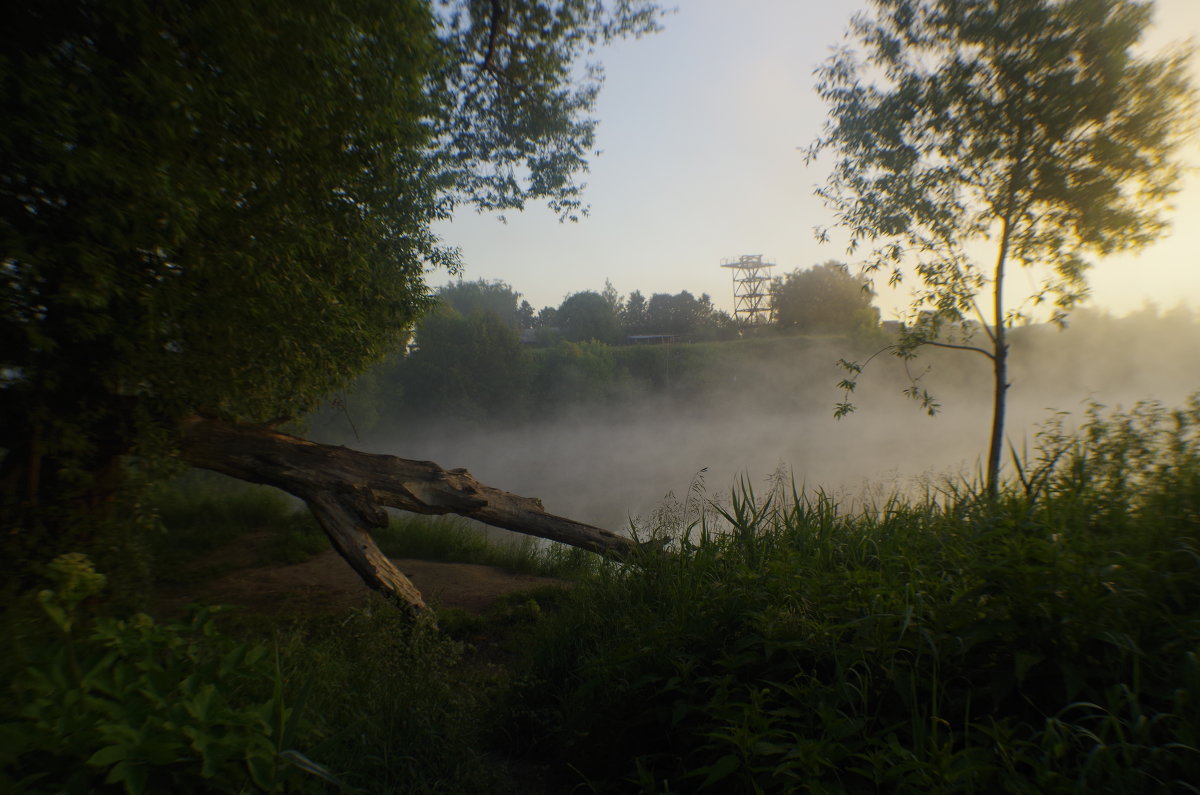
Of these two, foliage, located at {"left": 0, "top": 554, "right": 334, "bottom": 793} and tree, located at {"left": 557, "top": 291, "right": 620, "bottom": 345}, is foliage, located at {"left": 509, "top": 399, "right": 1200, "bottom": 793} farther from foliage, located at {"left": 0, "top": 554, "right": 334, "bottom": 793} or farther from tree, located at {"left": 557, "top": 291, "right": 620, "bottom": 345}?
tree, located at {"left": 557, "top": 291, "right": 620, "bottom": 345}

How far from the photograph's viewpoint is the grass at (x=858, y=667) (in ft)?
6.28

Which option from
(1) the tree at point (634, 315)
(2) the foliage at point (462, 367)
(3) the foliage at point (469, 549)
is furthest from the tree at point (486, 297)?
(3) the foliage at point (469, 549)

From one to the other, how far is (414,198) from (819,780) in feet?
26.2

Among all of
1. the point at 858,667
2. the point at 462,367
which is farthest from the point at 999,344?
the point at 462,367

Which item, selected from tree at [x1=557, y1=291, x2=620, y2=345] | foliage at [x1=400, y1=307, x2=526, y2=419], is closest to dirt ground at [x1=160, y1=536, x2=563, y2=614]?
foliage at [x1=400, y1=307, x2=526, y2=419]

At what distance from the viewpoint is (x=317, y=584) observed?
7.57 metres

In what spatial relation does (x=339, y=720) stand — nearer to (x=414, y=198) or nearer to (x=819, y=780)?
(x=819, y=780)

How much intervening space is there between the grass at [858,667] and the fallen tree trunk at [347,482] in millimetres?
1823

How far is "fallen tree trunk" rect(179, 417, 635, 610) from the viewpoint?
604 cm

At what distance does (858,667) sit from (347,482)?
515 centimetres

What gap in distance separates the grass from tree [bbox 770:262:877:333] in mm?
30454

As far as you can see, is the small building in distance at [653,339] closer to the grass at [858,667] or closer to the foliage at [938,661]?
the grass at [858,667]

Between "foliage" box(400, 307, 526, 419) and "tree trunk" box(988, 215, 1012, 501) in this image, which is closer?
"tree trunk" box(988, 215, 1012, 501)

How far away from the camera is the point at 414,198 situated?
839 cm
